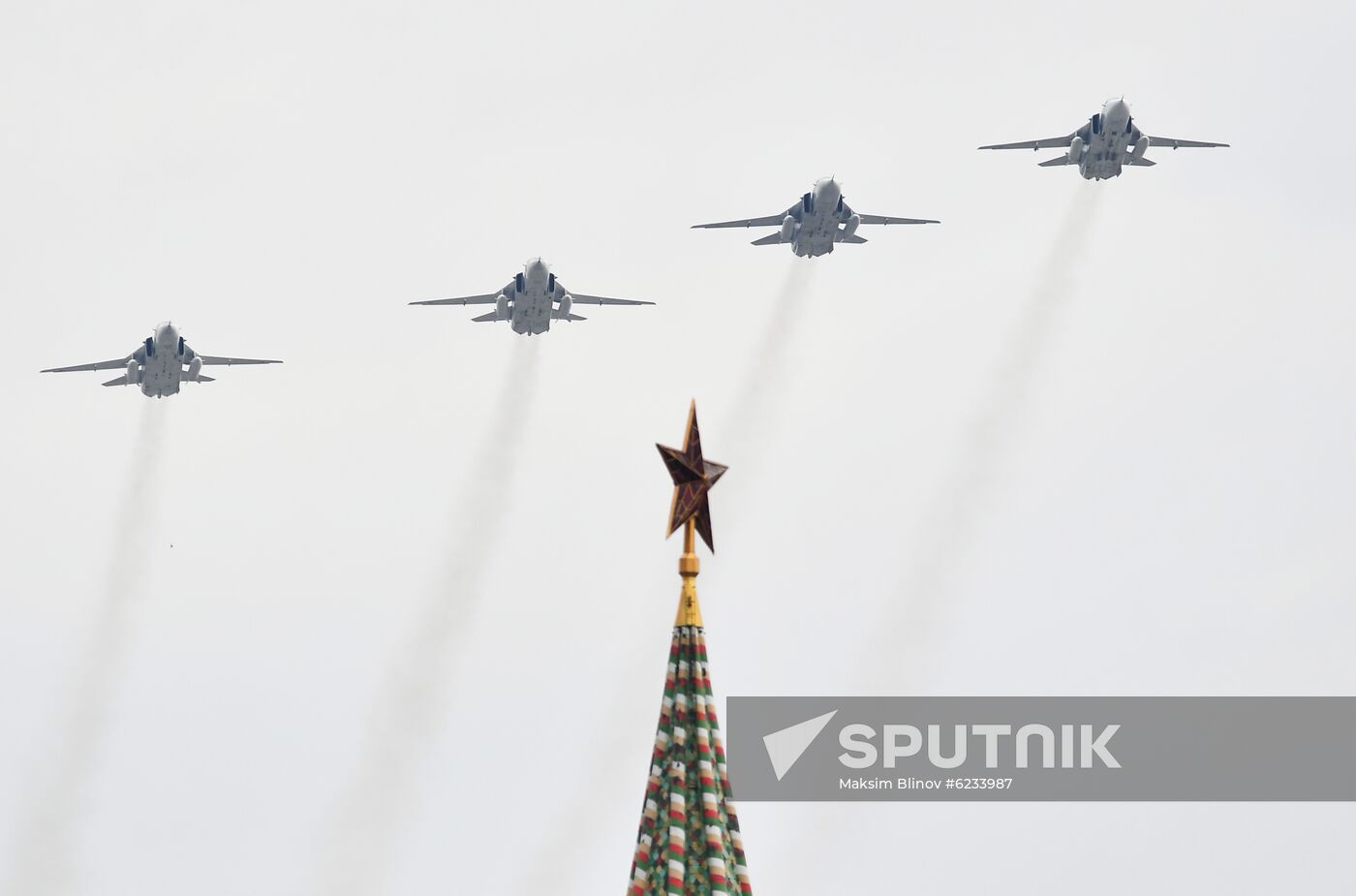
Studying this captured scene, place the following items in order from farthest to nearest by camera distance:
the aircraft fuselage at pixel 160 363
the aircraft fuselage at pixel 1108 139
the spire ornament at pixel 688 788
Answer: the aircraft fuselage at pixel 160 363 < the aircraft fuselage at pixel 1108 139 < the spire ornament at pixel 688 788

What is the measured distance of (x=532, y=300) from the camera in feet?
539

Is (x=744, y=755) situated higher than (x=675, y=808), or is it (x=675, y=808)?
(x=744, y=755)

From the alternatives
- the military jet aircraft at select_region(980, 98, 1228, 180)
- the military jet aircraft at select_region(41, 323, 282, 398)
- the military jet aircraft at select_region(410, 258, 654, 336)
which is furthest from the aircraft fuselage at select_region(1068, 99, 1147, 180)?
the military jet aircraft at select_region(41, 323, 282, 398)

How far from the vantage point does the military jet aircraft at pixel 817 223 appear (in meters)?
160

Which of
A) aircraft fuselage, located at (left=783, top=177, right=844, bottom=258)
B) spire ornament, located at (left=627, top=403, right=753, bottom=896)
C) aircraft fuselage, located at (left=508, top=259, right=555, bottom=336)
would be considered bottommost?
spire ornament, located at (left=627, top=403, right=753, bottom=896)

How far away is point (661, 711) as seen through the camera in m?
103

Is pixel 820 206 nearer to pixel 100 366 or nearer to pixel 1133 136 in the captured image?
pixel 1133 136

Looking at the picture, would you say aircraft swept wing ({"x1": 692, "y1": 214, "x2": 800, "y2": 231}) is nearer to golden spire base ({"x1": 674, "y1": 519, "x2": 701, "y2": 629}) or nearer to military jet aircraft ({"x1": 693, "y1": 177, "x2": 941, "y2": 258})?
military jet aircraft ({"x1": 693, "y1": 177, "x2": 941, "y2": 258})

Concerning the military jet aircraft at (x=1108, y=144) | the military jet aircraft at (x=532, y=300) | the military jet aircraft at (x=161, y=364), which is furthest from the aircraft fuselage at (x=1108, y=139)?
the military jet aircraft at (x=161, y=364)

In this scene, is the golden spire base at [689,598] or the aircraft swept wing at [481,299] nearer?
the golden spire base at [689,598]

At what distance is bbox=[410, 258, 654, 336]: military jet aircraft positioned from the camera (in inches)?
6447

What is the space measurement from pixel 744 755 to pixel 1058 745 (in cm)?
1822

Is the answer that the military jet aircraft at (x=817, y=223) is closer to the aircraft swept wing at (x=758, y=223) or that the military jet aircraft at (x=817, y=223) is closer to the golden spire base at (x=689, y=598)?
the aircraft swept wing at (x=758, y=223)

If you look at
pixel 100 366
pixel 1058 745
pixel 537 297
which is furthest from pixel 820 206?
pixel 100 366
